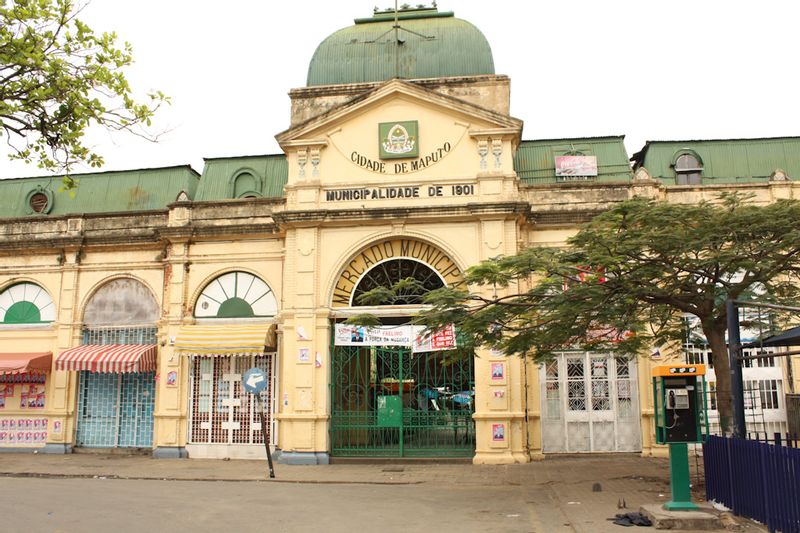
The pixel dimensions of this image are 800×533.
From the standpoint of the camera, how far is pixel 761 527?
935 cm

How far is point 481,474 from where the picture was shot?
52.9 ft

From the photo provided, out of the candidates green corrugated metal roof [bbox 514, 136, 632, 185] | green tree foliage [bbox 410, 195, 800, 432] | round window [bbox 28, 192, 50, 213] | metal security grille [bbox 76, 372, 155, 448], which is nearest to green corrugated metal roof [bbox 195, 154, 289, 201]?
round window [bbox 28, 192, 50, 213]

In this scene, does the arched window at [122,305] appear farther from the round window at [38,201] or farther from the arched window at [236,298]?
the round window at [38,201]

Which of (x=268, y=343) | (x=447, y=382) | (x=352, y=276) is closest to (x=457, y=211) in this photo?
(x=352, y=276)

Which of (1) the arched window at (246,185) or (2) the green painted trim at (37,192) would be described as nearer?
(1) the arched window at (246,185)

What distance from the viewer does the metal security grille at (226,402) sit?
20016mm

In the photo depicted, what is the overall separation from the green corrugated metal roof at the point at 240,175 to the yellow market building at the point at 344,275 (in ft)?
0.24

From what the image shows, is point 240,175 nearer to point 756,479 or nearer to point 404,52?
point 404,52

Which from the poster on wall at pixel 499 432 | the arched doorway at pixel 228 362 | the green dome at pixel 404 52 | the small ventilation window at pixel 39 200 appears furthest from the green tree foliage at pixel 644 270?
the small ventilation window at pixel 39 200

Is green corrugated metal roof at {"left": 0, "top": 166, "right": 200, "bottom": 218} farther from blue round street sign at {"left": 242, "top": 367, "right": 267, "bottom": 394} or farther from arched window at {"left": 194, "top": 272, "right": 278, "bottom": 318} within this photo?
blue round street sign at {"left": 242, "top": 367, "right": 267, "bottom": 394}

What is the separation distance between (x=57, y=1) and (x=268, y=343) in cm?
1185

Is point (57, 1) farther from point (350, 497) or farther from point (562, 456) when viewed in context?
point (562, 456)

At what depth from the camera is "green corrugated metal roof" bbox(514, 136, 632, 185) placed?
21203mm

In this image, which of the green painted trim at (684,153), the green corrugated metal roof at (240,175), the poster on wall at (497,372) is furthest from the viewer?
the green corrugated metal roof at (240,175)
